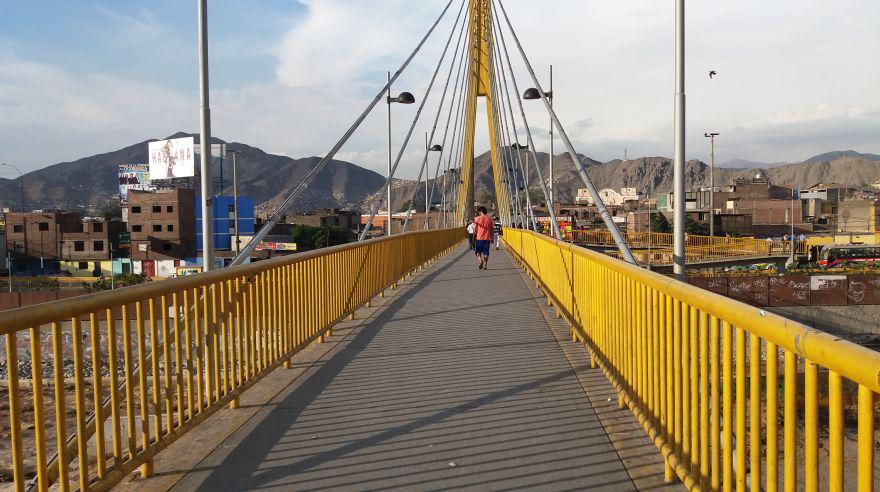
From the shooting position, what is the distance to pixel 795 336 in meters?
2.14

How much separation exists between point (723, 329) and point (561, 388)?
2.62 metres

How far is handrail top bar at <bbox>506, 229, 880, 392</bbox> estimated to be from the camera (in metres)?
1.78

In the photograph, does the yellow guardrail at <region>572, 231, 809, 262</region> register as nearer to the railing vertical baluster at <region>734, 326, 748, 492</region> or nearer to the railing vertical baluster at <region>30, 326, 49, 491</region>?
the railing vertical baluster at <region>734, 326, 748, 492</region>

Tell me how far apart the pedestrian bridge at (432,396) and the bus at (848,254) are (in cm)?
3951

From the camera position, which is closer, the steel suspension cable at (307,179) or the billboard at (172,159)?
the steel suspension cable at (307,179)

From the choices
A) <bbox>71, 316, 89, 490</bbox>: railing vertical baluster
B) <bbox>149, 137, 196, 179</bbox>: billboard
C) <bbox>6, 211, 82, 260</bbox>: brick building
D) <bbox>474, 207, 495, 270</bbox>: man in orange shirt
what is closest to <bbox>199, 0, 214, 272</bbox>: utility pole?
<bbox>71, 316, 89, 490</bbox>: railing vertical baluster

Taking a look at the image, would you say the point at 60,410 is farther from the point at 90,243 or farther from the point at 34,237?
the point at 34,237

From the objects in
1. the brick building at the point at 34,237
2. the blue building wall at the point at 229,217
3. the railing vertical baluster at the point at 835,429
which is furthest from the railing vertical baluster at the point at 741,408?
the brick building at the point at 34,237

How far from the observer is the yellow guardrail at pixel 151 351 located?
9.36 feet

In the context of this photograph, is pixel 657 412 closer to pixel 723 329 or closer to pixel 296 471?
pixel 723 329

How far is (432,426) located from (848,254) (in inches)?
1730

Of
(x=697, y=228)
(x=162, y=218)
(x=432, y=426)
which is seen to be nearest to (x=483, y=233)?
(x=432, y=426)

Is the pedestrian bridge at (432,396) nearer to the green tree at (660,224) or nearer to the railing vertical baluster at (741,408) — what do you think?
the railing vertical baluster at (741,408)

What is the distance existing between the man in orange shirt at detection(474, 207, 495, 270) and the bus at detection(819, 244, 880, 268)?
29791 millimetres
